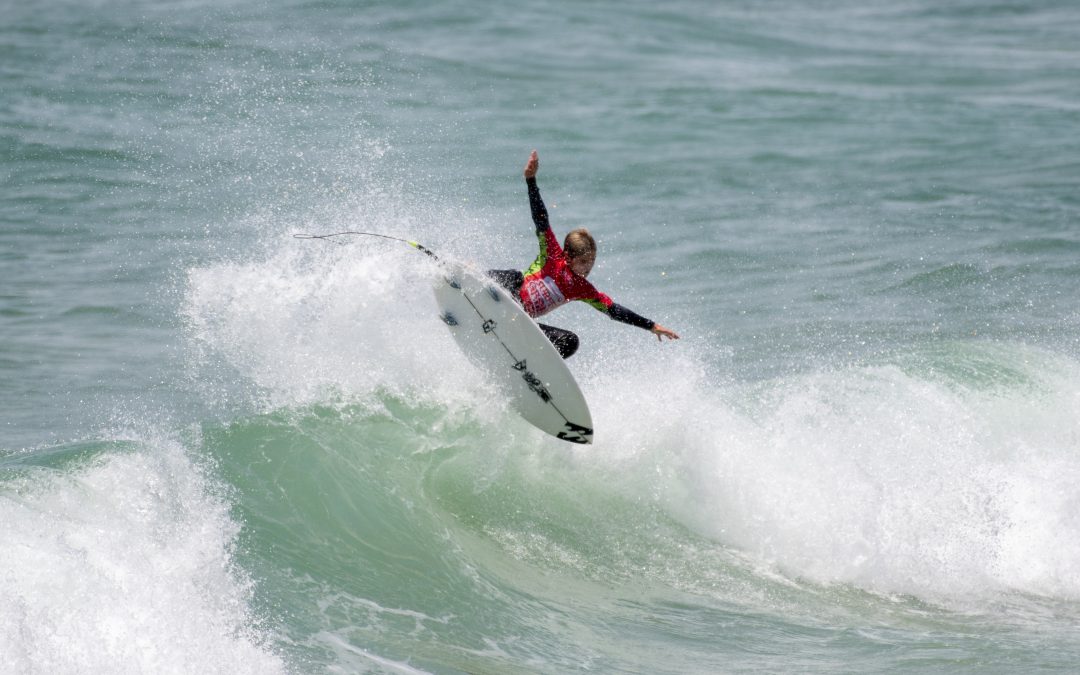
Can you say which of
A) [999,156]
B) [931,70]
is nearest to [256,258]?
[999,156]

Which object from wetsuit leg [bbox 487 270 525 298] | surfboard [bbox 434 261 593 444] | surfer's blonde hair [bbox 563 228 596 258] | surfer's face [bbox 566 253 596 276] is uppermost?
surfer's blonde hair [bbox 563 228 596 258]

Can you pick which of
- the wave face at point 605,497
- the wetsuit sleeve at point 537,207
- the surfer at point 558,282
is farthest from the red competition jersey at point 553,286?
the wave face at point 605,497

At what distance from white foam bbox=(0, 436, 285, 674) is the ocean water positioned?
0.07ft

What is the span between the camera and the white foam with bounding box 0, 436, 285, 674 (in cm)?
588

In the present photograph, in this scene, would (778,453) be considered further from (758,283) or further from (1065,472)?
(758,283)

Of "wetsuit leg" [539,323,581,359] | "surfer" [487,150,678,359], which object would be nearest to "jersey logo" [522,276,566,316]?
"surfer" [487,150,678,359]

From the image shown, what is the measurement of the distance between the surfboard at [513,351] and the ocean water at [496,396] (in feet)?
1.68

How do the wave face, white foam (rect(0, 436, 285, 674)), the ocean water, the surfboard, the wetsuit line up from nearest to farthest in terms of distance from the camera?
white foam (rect(0, 436, 285, 674))
the ocean water
the wave face
the surfboard
the wetsuit

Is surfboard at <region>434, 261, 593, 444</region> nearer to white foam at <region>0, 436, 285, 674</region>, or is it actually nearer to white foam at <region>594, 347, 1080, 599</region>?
white foam at <region>594, 347, 1080, 599</region>

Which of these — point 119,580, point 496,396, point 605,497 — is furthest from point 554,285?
point 119,580

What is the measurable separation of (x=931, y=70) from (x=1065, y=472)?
2045cm

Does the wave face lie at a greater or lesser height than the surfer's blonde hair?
lesser

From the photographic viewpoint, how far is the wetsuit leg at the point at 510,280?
29.2ft

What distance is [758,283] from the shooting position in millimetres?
15297
